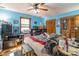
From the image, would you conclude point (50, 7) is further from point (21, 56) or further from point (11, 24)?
point (21, 56)

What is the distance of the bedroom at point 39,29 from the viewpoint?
7.23ft

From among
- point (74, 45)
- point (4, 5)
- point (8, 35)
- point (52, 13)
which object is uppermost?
point (4, 5)

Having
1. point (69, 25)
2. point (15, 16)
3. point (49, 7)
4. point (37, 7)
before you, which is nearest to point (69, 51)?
point (69, 25)

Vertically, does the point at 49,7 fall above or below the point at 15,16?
above

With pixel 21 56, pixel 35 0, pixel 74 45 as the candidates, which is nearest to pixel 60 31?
pixel 74 45

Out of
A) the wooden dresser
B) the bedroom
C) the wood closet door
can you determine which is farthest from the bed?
the wooden dresser

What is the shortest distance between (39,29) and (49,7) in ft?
1.53

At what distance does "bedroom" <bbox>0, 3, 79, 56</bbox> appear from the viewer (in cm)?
221

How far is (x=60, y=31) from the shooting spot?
228cm

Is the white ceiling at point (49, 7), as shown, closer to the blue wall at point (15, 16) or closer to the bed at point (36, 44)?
the blue wall at point (15, 16)

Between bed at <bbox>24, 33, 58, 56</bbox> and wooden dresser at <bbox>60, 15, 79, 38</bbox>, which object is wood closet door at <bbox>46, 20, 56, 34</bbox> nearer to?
wooden dresser at <bbox>60, 15, 79, 38</bbox>

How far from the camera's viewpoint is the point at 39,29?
2305 mm

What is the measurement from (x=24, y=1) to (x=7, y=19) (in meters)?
0.47

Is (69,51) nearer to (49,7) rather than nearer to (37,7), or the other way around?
(49,7)
